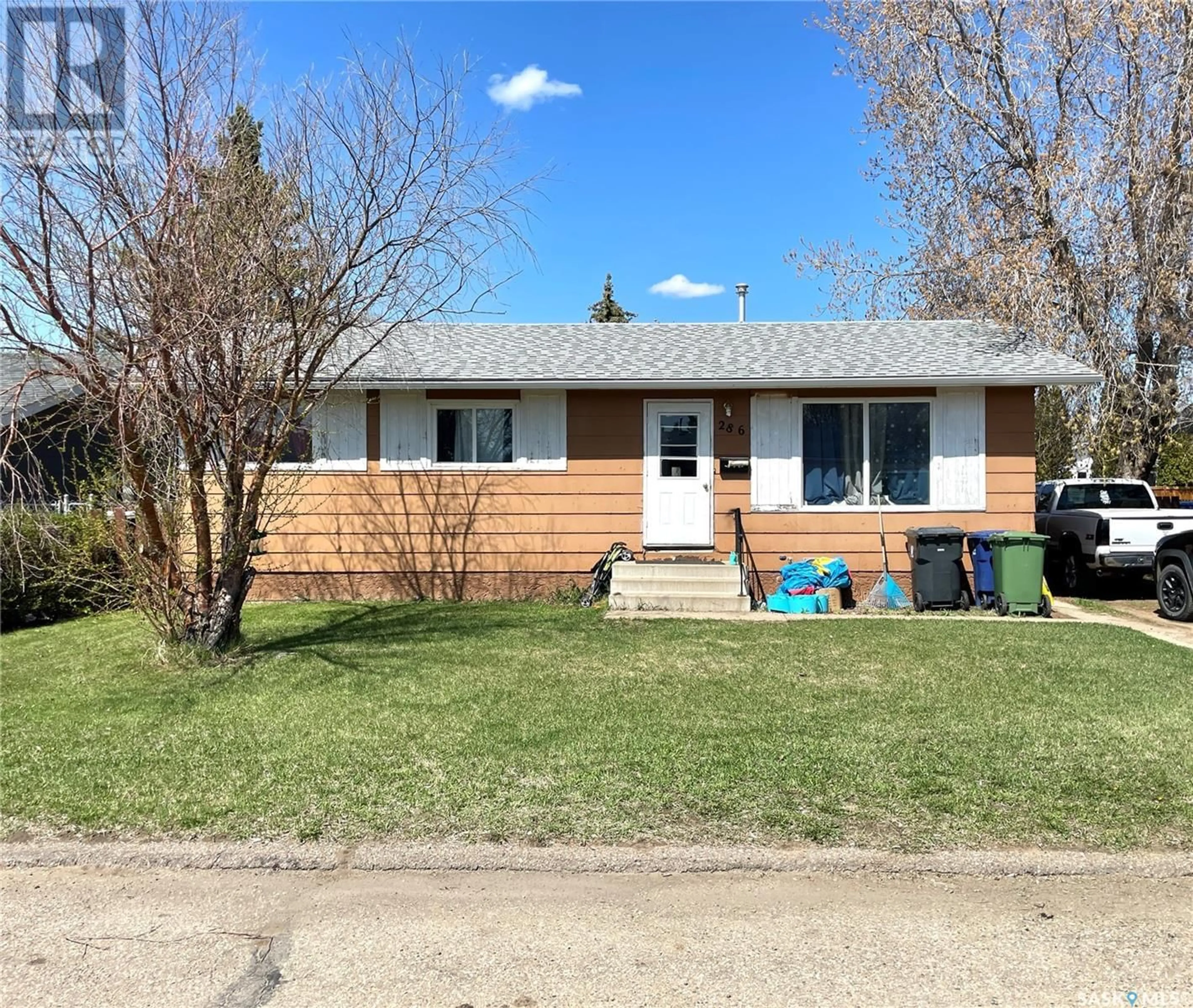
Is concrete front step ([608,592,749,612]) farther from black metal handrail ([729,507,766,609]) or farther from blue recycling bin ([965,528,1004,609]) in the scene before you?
blue recycling bin ([965,528,1004,609])

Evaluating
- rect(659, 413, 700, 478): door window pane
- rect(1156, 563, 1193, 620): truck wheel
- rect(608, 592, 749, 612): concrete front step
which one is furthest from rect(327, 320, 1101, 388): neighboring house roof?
rect(608, 592, 749, 612): concrete front step

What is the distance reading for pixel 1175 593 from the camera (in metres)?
10.2

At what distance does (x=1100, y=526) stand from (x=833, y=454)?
402 centimetres

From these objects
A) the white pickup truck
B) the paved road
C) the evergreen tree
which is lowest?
the paved road

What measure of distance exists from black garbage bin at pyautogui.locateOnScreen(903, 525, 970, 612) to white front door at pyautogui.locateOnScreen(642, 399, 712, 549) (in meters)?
2.73

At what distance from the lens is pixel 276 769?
4855mm

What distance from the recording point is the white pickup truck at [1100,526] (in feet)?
37.7

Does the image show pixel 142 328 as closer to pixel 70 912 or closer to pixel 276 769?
pixel 276 769

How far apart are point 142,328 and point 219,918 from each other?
4.91 m

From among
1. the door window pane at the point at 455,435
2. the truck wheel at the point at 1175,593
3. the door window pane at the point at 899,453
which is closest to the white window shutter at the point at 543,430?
the door window pane at the point at 455,435

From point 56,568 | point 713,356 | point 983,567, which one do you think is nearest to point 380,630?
point 56,568

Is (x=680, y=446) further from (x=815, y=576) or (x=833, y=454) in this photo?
(x=815, y=576)

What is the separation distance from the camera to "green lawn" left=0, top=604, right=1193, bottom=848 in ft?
13.6

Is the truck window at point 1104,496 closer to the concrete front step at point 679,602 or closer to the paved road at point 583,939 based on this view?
the concrete front step at point 679,602
